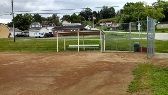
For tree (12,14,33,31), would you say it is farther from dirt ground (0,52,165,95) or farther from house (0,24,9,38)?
dirt ground (0,52,165,95)

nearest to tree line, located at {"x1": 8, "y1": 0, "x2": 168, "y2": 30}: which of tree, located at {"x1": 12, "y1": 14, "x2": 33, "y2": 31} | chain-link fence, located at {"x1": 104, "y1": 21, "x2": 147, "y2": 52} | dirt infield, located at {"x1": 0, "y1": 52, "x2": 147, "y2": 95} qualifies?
tree, located at {"x1": 12, "y1": 14, "x2": 33, "y2": 31}

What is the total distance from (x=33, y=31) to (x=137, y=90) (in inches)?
3654

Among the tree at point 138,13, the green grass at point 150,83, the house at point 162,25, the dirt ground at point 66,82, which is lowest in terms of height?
the dirt ground at point 66,82

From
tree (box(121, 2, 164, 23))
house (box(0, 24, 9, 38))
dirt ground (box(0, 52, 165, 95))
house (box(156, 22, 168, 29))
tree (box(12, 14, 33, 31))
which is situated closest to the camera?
dirt ground (box(0, 52, 165, 95))

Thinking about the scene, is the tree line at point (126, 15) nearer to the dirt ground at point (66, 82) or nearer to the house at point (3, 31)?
the house at point (3, 31)

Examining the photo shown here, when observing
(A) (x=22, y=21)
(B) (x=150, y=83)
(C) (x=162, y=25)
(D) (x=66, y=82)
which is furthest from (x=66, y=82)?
(C) (x=162, y=25)

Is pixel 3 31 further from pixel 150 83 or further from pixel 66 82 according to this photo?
pixel 150 83

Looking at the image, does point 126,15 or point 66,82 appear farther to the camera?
point 126,15

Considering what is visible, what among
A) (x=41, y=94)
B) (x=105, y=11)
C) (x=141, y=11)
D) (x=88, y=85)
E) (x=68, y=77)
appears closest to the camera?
(x=41, y=94)

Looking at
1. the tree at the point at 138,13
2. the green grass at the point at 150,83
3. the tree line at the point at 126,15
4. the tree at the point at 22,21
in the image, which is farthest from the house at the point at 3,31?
the green grass at the point at 150,83

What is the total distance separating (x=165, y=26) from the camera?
360 ft

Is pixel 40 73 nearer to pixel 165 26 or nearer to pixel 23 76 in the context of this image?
pixel 23 76

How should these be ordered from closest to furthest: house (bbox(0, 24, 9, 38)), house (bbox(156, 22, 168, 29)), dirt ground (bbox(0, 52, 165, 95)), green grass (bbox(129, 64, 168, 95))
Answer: green grass (bbox(129, 64, 168, 95)) → dirt ground (bbox(0, 52, 165, 95)) → house (bbox(0, 24, 9, 38)) → house (bbox(156, 22, 168, 29))

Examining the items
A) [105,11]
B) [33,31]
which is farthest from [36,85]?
[105,11]
